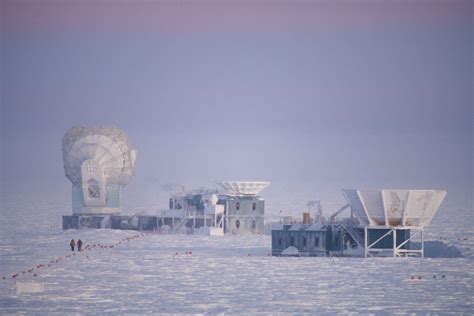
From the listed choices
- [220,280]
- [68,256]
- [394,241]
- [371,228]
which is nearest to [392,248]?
[394,241]

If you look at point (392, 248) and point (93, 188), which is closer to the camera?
point (392, 248)

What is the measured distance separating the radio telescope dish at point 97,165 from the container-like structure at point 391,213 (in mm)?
42117

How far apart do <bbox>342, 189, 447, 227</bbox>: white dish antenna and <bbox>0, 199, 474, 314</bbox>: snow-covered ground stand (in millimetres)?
2774

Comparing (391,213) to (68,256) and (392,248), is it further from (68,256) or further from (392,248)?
Result: (68,256)

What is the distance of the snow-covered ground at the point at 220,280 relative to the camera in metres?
68.1

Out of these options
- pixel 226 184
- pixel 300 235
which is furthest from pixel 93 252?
pixel 226 184

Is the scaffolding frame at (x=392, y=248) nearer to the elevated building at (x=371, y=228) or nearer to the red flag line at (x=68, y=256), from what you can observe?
the elevated building at (x=371, y=228)

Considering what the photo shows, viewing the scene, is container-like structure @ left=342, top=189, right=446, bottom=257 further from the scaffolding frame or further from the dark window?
the dark window

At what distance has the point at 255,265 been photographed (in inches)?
3484

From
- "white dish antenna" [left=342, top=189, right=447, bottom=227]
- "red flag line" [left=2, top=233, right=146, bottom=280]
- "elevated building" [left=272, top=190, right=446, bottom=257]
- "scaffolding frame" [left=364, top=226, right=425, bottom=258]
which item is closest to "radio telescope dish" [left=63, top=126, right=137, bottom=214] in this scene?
"red flag line" [left=2, top=233, right=146, bottom=280]

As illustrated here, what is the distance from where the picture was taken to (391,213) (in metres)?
93.9

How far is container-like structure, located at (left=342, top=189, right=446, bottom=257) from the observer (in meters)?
93.3

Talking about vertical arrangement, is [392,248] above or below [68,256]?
above

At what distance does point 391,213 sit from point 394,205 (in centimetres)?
54
